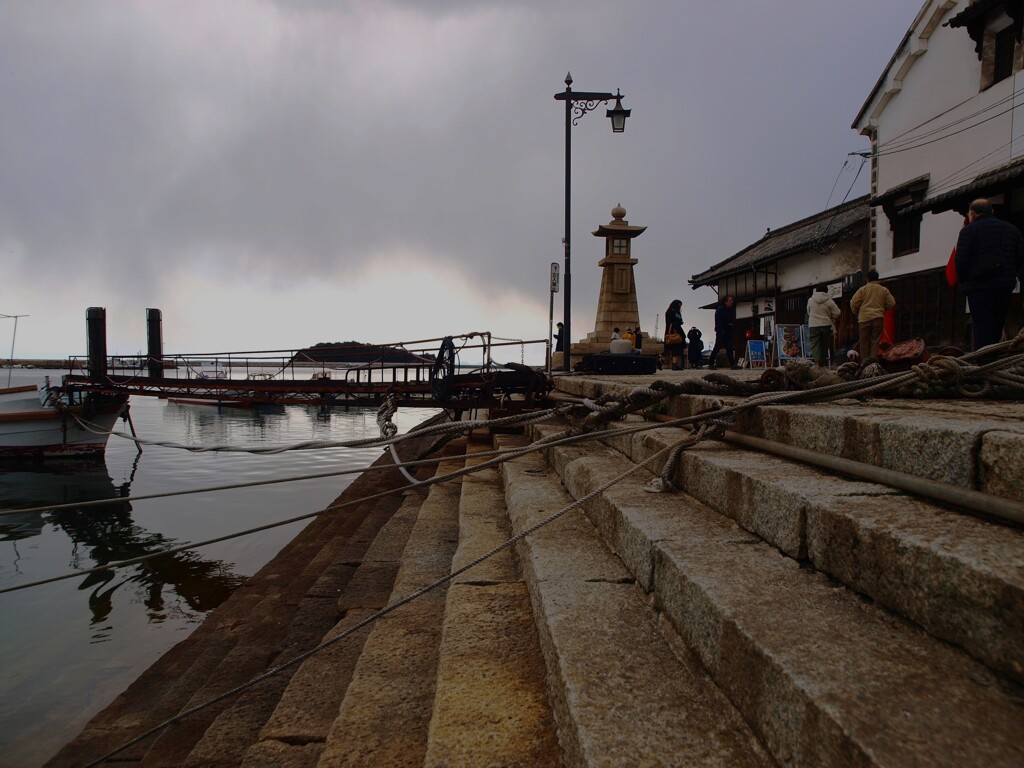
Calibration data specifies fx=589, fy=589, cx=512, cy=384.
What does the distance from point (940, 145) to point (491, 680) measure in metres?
16.5

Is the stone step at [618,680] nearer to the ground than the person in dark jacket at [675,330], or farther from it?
nearer to the ground

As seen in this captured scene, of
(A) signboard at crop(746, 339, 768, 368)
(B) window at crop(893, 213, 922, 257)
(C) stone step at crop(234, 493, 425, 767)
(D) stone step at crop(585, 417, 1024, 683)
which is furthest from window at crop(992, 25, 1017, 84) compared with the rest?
(C) stone step at crop(234, 493, 425, 767)

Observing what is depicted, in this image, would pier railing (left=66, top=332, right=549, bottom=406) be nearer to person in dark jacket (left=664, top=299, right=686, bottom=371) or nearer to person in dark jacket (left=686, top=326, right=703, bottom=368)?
person in dark jacket (left=664, top=299, right=686, bottom=371)

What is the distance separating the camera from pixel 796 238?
70.5 ft

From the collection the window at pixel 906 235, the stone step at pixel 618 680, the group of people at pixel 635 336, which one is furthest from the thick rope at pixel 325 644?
the window at pixel 906 235

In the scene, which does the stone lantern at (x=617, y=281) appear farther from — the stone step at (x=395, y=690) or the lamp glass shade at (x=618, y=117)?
the stone step at (x=395, y=690)

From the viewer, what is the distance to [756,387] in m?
3.91

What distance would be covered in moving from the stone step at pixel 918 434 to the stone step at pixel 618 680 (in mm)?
1073

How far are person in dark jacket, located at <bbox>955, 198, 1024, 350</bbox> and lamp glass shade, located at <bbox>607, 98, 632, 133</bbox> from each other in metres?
7.26

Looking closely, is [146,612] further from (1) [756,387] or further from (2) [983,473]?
(2) [983,473]

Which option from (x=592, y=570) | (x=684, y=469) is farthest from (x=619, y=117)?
(x=592, y=570)

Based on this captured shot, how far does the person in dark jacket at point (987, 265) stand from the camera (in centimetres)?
590

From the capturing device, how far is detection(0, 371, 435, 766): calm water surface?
4.86m

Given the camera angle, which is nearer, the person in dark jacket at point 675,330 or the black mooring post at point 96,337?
the person in dark jacket at point 675,330
